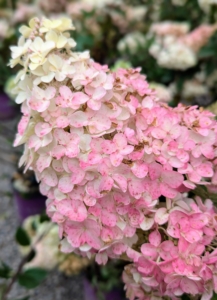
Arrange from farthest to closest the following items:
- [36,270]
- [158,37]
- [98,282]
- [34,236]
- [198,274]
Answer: [158,37] < [34,236] < [98,282] < [36,270] < [198,274]

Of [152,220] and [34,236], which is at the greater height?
[152,220]

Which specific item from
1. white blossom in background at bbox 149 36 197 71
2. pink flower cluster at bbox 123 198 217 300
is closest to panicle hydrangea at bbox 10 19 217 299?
pink flower cluster at bbox 123 198 217 300

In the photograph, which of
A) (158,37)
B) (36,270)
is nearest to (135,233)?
(36,270)

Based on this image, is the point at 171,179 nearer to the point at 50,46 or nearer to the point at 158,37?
the point at 50,46

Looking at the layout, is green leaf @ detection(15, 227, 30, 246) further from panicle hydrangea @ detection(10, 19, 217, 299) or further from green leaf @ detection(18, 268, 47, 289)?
panicle hydrangea @ detection(10, 19, 217, 299)

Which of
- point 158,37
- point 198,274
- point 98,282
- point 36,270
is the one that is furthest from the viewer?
point 158,37

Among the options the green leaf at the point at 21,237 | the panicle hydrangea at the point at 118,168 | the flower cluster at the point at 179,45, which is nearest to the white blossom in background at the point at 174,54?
the flower cluster at the point at 179,45

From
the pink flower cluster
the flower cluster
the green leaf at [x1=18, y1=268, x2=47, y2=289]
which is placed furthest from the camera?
the flower cluster
